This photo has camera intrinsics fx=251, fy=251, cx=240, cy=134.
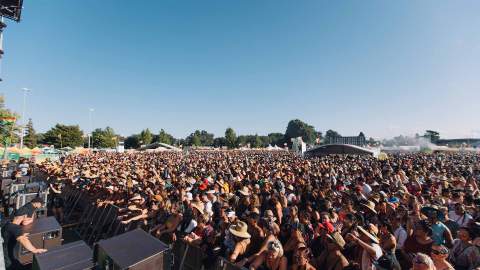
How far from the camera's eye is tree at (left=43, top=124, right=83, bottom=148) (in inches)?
3019

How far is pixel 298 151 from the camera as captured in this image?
3781 cm

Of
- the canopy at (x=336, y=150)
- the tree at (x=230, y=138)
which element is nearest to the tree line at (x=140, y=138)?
the tree at (x=230, y=138)

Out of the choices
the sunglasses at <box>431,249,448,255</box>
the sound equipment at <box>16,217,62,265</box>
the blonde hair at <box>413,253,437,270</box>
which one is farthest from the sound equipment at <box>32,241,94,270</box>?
the sunglasses at <box>431,249,448,255</box>

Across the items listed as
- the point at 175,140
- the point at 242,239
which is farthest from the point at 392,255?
the point at 175,140

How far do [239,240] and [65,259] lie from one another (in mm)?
2650

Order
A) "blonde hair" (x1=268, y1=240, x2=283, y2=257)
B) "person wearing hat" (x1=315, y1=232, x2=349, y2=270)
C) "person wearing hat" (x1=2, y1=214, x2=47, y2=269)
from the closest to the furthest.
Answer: "person wearing hat" (x1=315, y1=232, x2=349, y2=270), "blonde hair" (x1=268, y1=240, x2=283, y2=257), "person wearing hat" (x1=2, y1=214, x2=47, y2=269)

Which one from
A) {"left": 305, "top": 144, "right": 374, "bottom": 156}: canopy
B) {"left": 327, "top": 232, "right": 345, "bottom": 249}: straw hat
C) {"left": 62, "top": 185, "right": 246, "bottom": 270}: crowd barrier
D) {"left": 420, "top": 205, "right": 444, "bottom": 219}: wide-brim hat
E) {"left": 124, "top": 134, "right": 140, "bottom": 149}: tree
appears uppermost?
{"left": 124, "top": 134, "right": 140, "bottom": 149}: tree

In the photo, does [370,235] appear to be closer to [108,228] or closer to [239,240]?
[239,240]

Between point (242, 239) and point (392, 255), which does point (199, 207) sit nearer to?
point (242, 239)

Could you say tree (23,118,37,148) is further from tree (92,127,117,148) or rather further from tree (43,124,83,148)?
tree (92,127,117,148)

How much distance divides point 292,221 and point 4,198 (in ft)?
43.0

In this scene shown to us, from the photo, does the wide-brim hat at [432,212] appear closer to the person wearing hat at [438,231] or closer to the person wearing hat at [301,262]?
the person wearing hat at [438,231]

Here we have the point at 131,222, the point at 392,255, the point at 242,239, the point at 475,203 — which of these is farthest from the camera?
the point at 131,222

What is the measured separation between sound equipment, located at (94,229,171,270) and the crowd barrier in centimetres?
128
